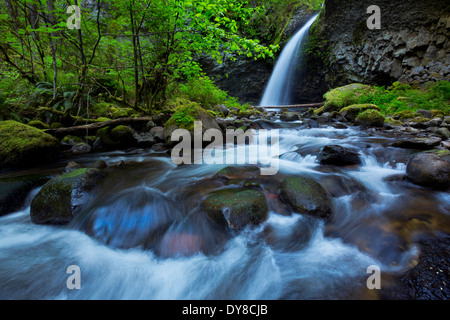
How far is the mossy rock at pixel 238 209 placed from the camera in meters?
2.25

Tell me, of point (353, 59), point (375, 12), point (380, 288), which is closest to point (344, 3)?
point (375, 12)

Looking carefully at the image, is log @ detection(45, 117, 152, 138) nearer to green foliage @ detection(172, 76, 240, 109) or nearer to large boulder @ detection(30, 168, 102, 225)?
large boulder @ detection(30, 168, 102, 225)

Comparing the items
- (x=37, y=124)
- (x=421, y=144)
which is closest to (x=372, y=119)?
(x=421, y=144)

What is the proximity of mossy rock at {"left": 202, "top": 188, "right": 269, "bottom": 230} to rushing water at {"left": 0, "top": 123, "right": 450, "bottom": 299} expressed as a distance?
0.10 meters

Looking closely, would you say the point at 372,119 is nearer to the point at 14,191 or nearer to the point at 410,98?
the point at 410,98

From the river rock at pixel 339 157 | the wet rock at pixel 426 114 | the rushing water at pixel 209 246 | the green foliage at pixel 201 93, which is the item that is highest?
the green foliage at pixel 201 93

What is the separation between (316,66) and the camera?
1430 centimetres

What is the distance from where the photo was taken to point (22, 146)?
4.06 metres

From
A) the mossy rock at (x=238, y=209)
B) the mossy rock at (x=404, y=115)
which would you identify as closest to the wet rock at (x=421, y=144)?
the mossy rock at (x=238, y=209)

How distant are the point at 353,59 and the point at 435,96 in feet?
16.0

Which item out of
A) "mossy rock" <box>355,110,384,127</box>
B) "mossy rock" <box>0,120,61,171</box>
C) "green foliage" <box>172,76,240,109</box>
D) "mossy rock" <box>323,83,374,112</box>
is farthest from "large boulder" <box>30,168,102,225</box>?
"mossy rock" <box>323,83,374,112</box>

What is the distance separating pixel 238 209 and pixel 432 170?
9.46ft

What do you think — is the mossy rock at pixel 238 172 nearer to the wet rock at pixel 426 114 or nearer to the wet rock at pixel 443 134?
the wet rock at pixel 443 134

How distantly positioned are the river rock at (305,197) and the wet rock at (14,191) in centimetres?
378
